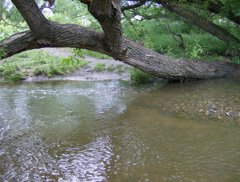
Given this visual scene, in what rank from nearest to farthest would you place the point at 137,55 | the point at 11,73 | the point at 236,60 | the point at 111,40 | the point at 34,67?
the point at 111,40 < the point at 137,55 < the point at 236,60 < the point at 11,73 < the point at 34,67

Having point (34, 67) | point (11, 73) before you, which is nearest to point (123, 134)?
point (11, 73)

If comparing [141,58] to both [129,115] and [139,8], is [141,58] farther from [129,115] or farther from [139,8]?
[139,8]

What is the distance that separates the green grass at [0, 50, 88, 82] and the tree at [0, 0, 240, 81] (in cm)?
258

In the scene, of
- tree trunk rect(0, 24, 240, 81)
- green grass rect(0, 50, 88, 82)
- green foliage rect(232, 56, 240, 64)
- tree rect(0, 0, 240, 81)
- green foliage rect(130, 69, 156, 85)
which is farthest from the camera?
green grass rect(0, 50, 88, 82)

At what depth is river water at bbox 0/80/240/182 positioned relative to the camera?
167 inches

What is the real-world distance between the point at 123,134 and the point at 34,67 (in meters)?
5.89

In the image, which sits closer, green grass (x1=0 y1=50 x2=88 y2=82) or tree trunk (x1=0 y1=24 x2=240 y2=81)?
tree trunk (x1=0 y1=24 x2=240 y2=81)

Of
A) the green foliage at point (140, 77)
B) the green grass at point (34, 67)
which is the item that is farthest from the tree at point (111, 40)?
the green grass at point (34, 67)

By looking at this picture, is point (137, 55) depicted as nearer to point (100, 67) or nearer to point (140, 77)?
point (140, 77)

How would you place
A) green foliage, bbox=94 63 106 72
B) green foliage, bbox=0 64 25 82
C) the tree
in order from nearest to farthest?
1. the tree
2. green foliage, bbox=0 64 25 82
3. green foliage, bbox=94 63 106 72

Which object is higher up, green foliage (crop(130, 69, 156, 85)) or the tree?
the tree

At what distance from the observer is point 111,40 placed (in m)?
6.57

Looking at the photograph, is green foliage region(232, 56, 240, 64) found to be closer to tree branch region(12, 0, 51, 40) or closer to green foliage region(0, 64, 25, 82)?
tree branch region(12, 0, 51, 40)

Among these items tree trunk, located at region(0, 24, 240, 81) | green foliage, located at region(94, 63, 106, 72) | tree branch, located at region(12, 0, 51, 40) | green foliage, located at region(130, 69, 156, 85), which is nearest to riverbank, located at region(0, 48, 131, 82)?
green foliage, located at region(94, 63, 106, 72)
